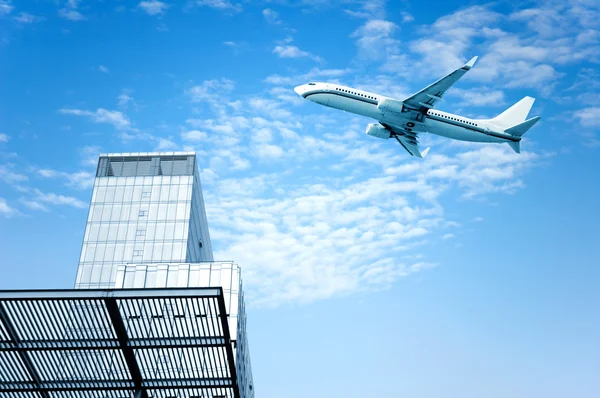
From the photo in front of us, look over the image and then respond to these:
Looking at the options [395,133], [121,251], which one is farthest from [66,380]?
[395,133]

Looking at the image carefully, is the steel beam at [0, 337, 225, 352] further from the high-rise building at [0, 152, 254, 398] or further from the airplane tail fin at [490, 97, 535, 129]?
the airplane tail fin at [490, 97, 535, 129]

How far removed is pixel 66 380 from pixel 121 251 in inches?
2074

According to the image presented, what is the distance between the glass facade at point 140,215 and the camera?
75.4 meters

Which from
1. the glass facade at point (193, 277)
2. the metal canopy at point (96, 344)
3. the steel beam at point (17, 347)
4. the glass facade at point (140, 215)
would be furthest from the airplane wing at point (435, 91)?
the steel beam at point (17, 347)

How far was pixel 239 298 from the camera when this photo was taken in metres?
58.8

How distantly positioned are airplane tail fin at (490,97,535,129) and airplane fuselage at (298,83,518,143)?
11.5 feet

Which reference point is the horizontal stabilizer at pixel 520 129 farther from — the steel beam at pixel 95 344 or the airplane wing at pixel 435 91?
the steel beam at pixel 95 344

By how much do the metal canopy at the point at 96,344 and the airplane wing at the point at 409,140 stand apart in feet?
176

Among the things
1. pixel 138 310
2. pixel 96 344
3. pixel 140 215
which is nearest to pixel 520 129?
pixel 140 215

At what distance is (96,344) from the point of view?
2341 centimetres

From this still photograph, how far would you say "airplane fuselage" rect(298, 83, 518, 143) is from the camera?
71.8 m

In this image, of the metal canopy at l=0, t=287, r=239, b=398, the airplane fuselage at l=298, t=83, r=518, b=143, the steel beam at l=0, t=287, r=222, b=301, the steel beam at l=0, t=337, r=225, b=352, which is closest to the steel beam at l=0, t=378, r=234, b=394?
the metal canopy at l=0, t=287, r=239, b=398

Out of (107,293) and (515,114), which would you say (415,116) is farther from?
(107,293)

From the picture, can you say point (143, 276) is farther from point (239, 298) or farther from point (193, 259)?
point (193, 259)
